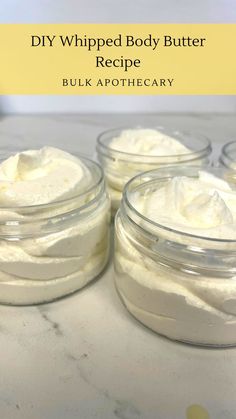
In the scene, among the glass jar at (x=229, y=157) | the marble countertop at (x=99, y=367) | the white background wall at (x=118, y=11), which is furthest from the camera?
the glass jar at (x=229, y=157)

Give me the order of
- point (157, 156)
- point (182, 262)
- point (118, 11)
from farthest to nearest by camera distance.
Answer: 1. point (157, 156)
2. point (118, 11)
3. point (182, 262)

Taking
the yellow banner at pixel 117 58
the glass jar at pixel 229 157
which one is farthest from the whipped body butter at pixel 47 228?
the glass jar at pixel 229 157

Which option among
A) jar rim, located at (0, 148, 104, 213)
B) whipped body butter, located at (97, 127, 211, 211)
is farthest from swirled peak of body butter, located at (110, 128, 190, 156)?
jar rim, located at (0, 148, 104, 213)

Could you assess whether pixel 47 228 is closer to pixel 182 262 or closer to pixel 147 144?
pixel 182 262

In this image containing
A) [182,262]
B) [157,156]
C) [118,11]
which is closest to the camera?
[182,262]

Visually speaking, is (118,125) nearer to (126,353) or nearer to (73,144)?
(73,144)

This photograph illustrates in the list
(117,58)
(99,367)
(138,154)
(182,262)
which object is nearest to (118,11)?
(117,58)

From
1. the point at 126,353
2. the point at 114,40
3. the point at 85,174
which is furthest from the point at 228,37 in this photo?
the point at 126,353

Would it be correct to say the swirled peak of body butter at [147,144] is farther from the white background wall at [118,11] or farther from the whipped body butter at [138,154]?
the white background wall at [118,11]
